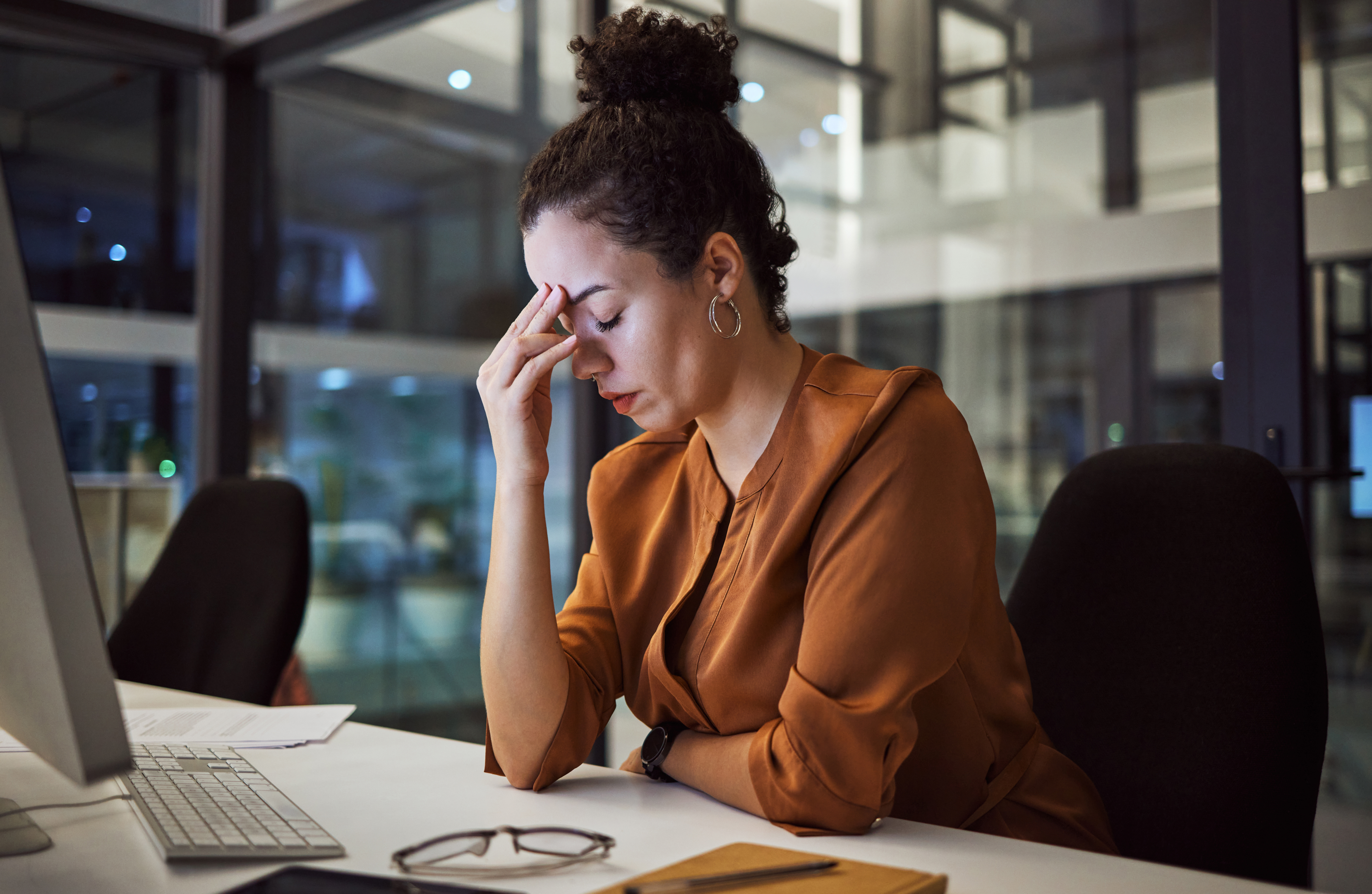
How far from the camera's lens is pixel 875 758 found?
93cm

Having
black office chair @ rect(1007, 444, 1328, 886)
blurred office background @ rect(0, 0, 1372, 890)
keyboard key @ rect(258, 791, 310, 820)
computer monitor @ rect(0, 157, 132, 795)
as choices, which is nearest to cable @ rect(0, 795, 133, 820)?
keyboard key @ rect(258, 791, 310, 820)

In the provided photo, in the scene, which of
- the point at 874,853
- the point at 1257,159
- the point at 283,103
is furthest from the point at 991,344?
the point at 283,103

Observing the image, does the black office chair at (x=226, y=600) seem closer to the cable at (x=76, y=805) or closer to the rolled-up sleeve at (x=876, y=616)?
the cable at (x=76, y=805)

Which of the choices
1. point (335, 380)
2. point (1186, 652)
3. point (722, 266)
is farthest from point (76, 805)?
point (335, 380)

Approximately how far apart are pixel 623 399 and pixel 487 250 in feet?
6.15

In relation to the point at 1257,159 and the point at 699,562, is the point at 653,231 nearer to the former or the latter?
the point at 699,562

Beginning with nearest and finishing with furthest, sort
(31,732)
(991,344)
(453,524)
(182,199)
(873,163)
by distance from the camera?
(31,732) < (991,344) < (873,163) < (453,524) < (182,199)

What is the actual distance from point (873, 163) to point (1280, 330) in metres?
0.95

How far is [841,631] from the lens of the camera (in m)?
0.99

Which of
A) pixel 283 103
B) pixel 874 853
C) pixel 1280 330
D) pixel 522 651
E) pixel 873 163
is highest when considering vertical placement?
pixel 283 103

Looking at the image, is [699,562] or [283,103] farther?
[283,103]

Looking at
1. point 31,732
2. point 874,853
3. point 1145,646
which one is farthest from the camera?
point 1145,646

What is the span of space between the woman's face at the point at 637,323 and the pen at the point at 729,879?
58cm

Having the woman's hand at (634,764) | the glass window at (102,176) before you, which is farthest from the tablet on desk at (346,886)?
the glass window at (102,176)
